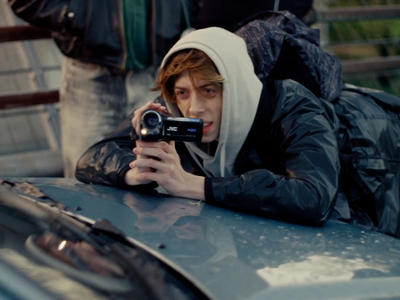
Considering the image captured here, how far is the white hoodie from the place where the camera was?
222 cm

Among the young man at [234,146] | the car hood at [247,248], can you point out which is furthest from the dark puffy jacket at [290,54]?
the car hood at [247,248]

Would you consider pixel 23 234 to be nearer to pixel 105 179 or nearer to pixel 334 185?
pixel 105 179

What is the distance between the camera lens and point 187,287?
4.17ft

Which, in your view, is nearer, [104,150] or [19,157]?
[104,150]

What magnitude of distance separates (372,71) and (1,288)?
4.36m

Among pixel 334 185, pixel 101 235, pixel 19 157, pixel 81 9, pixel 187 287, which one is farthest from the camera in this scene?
pixel 19 157

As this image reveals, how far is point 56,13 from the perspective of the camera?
3277 mm

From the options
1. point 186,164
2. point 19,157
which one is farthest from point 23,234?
point 19,157

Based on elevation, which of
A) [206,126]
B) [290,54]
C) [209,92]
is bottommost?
[206,126]

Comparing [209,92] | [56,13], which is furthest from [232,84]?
[56,13]

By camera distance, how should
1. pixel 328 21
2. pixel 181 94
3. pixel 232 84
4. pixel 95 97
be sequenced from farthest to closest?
1. pixel 328 21
2. pixel 95 97
3. pixel 181 94
4. pixel 232 84

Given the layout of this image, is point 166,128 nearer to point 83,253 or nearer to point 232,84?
point 232,84

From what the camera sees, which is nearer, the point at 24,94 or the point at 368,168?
the point at 368,168

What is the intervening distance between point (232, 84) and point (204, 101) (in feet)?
0.40
